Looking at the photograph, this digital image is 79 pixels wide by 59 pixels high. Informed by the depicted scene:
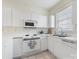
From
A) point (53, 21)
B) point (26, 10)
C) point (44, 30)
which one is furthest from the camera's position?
point (53, 21)

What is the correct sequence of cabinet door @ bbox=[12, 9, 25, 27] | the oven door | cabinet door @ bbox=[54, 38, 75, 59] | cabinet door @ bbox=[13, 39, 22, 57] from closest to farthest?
cabinet door @ bbox=[54, 38, 75, 59] < cabinet door @ bbox=[13, 39, 22, 57] < cabinet door @ bbox=[12, 9, 25, 27] < the oven door

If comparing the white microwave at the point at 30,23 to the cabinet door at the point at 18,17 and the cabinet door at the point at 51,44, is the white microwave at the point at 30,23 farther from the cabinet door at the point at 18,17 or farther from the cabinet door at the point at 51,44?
the cabinet door at the point at 51,44

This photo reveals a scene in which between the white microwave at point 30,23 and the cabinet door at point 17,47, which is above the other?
the white microwave at point 30,23

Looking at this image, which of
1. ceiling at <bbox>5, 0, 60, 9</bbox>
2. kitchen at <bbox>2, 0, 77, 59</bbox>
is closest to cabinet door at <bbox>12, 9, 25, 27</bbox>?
kitchen at <bbox>2, 0, 77, 59</bbox>

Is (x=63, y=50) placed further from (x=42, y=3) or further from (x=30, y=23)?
(x=42, y=3)

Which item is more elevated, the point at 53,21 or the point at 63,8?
the point at 63,8

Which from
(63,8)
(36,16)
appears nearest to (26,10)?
(36,16)

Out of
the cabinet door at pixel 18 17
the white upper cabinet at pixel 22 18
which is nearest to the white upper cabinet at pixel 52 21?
the white upper cabinet at pixel 22 18

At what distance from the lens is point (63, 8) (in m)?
1.78

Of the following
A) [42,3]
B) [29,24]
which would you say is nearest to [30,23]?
[29,24]

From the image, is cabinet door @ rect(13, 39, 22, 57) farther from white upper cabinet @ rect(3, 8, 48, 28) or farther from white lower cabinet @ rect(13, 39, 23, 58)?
white upper cabinet @ rect(3, 8, 48, 28)

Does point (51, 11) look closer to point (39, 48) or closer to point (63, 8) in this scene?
point (63, 8)

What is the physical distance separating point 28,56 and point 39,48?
307 mm

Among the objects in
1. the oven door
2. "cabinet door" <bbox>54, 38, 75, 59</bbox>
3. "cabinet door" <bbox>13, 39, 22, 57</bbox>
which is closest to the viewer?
"cabinet door" <bbox>54, 38, 75, 59</bbox>
